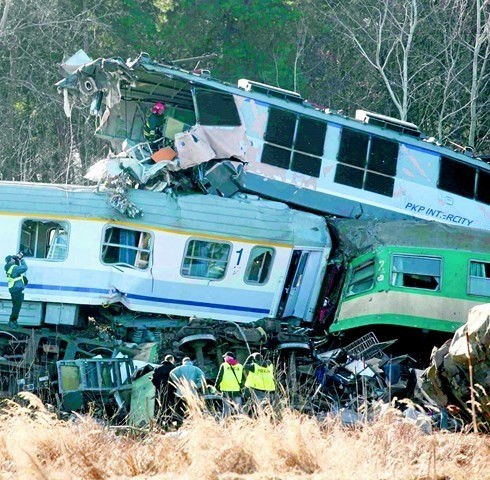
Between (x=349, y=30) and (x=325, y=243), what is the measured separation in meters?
14.6

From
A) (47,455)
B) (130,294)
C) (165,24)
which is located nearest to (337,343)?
(130,294)

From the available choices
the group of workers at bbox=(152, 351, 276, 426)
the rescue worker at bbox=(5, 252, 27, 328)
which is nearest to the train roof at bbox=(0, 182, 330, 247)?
the rescue worker at bbox=(5, 252, 27, 328)

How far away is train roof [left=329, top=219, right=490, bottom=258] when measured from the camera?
19781 millimetres

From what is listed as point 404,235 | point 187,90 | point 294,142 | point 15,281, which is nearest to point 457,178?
point 294,142

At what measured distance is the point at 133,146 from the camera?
22094mm

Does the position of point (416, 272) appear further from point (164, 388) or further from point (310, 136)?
point (164, 388)

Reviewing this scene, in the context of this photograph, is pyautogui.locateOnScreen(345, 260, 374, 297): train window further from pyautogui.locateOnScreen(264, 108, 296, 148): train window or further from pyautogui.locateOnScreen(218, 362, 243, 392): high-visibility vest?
pyautogui.locateOnScreen(218, 362, 243, 392): high-visibility vest

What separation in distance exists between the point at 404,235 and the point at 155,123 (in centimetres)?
600

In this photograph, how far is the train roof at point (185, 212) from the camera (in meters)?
19.4

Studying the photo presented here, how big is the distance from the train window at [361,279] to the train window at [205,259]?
7.57 ft

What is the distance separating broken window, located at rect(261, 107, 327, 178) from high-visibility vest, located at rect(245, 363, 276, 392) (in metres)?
8.35

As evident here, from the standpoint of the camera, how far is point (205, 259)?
66.2 feet

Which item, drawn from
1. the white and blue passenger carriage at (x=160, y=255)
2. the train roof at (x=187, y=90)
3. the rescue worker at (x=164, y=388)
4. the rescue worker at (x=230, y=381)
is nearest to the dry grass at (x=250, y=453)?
the rescue worker at (x=230, y=381)

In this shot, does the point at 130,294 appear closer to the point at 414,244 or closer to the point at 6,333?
the point at 6,333
